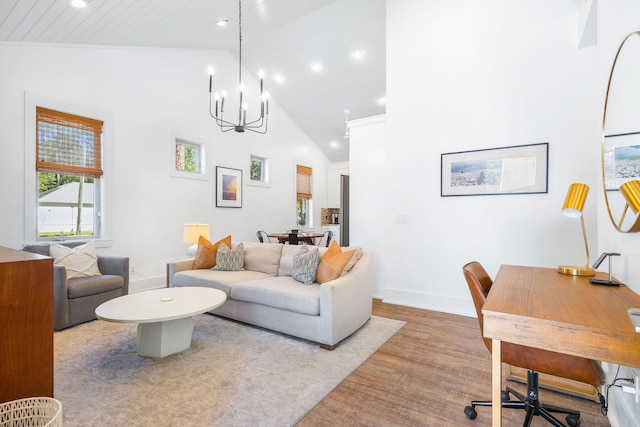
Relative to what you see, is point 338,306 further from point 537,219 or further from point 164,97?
point 164,97

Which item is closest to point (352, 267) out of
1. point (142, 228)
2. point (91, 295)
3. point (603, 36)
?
point (603, 36)

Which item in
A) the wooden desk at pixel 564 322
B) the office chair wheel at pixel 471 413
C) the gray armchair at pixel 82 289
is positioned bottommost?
the office chair wheel at pixel 471 413

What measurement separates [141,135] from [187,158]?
87 cm

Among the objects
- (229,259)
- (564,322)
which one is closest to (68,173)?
(229,259)

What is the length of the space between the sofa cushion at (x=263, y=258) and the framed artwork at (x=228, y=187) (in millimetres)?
2071

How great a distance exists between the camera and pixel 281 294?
287 centimetres

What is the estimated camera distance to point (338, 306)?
2.68 m

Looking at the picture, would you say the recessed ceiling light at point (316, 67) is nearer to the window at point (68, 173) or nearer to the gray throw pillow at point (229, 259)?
the window at point (68, 173)

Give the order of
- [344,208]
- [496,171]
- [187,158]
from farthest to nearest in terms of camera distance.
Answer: [344,208] < [187,158] < [496,171]

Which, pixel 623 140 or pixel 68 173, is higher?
pixel 68 173

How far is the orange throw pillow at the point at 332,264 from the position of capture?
3.01 metres

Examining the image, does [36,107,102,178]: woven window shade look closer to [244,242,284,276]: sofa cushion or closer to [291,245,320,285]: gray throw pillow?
[244,242,284,276]: sofa cushion

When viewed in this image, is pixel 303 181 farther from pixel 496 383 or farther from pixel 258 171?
pixel 496 383

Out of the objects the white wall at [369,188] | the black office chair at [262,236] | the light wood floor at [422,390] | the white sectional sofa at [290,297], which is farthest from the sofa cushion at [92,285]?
the white wall at [369,188]
